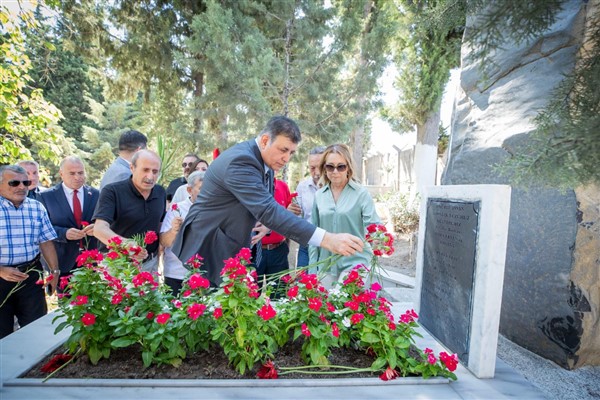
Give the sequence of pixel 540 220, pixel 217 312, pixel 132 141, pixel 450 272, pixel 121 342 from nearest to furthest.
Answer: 1. pixel 217 312
2. pixel 121 342
3. pixel 450 272
4. pixel 540 220
5. pixel 132 141

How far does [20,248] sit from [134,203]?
1.11 m

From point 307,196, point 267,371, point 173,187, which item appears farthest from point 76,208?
point 267,371

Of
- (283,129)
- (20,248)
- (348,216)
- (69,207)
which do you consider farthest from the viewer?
(69,207)

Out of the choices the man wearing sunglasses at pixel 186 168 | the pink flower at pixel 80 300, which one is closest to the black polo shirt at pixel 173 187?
the man wearing sunglasses at pixel 186 168

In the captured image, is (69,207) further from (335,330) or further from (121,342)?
(335,330)

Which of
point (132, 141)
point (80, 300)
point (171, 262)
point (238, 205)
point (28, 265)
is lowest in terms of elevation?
point (28, 265)

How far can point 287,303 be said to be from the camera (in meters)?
2.09

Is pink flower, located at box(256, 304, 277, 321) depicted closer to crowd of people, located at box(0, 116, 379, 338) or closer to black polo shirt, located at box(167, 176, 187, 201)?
crowd of people, located at box(0, 116, 379, 338)

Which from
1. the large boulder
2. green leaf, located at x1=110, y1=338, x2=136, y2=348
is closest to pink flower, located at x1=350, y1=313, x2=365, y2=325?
green leaf, located at x1=110, y1=338, x2=136, y2=348

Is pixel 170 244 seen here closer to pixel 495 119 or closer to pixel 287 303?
pixel 287 303

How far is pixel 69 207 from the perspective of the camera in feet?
12.4

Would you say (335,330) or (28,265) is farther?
(28,265)

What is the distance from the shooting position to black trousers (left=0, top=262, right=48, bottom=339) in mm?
2992

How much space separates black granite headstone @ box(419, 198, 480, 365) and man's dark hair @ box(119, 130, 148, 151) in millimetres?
2822
